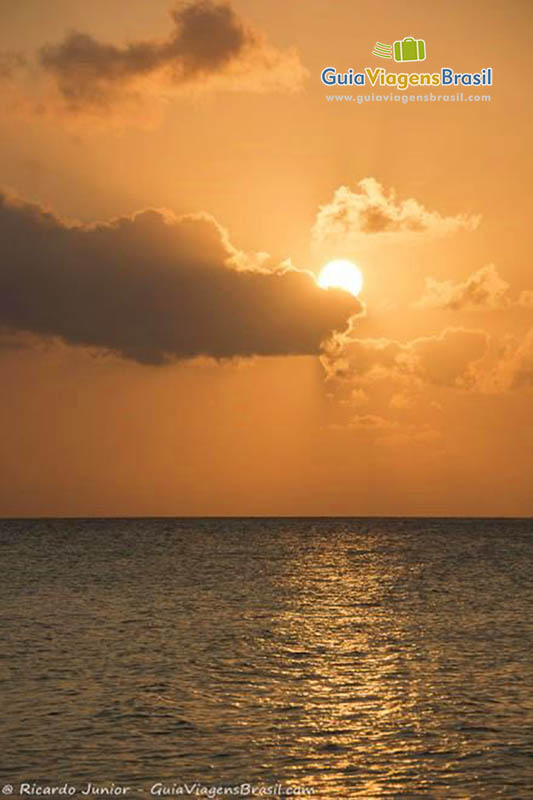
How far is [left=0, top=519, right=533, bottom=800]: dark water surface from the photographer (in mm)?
29031

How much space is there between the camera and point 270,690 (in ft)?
132

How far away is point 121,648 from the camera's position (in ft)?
166

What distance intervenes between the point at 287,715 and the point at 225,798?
367 inches

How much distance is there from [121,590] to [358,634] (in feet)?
108

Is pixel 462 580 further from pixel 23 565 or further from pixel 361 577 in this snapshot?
pixel 23 565

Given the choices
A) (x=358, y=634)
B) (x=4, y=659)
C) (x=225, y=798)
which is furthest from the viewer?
(x=358, y=634)

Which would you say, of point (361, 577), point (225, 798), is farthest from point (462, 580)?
point (225, 798)

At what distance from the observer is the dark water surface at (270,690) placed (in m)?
29.0

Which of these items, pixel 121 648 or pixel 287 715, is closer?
pixel 287 715

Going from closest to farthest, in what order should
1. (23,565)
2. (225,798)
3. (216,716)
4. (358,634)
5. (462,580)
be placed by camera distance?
(225,798) → (216,716) → (358,634) → (462,580) → (23,565)

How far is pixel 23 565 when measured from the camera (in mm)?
121062

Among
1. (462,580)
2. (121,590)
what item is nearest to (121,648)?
(121,590)

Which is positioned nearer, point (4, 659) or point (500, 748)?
point (500, 748)

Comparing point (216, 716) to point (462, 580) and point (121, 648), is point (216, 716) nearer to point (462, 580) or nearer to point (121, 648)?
point (121, 648)
